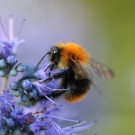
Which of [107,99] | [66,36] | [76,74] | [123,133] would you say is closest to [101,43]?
[66,36]

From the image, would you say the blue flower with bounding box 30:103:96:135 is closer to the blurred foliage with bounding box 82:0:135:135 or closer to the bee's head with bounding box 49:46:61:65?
the bee's head with bounding box 49:46:61:65

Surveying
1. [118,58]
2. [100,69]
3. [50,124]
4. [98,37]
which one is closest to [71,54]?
[100,69]

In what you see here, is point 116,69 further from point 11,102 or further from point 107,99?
point 11,102

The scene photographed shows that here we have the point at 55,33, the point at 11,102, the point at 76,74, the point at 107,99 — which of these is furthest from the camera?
the point at 55,33

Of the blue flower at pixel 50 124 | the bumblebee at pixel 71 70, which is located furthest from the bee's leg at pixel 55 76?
the blue flower at pixel 50 124

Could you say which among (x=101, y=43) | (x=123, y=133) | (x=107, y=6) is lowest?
(x=123, y=133)
